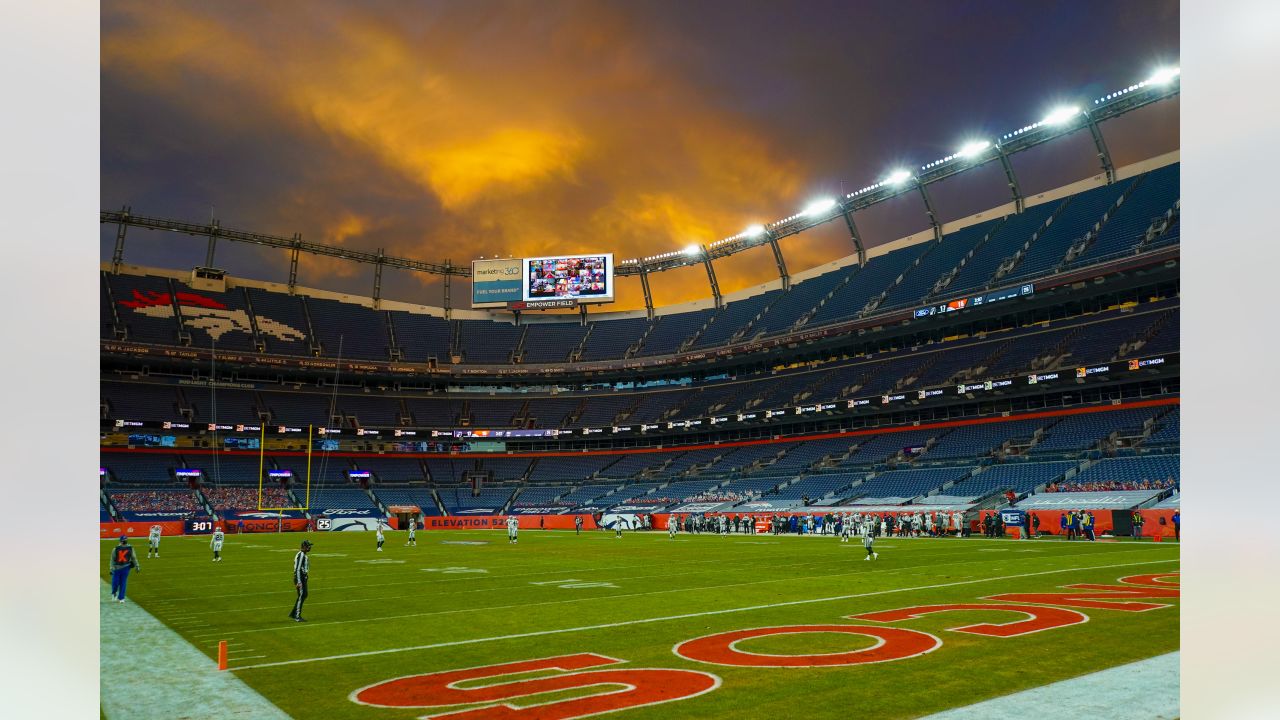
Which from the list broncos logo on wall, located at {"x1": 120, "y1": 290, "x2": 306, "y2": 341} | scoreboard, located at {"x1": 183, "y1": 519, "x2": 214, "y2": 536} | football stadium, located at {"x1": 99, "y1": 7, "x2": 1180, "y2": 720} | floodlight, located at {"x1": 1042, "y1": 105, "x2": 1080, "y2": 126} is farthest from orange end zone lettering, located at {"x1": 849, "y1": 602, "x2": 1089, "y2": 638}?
broncos logo on wall, located at {"x1": 120, "y1": 290, "x2": 306, "y2": 341}

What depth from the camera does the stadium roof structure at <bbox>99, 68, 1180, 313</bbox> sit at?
5150cm

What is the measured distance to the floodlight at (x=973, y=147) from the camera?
55.9 m

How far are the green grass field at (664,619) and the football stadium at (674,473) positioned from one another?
0.38 ft

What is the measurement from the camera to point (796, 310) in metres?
73.5

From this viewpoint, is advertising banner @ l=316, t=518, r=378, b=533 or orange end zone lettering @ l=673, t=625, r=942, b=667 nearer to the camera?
orange end zone lettering @ l=673, t=625, r=942, b=667

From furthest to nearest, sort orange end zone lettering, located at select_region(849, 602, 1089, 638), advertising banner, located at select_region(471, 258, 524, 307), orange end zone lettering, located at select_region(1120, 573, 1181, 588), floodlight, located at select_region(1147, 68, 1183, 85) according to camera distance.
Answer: advertising banner, located at select_region(471, 258, 524, 307)
floodlight, located at select_region(1147, 68, 1183, 85)
orange end zone lettering, located at select_region(1120, 573, 1181, 588)
orange end zone lettering, located at select_region(849, 602, 1089, 638)

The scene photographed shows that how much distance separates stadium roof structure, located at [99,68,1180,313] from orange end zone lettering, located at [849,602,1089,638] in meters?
45.1

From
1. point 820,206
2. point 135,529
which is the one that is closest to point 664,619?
point 135,529

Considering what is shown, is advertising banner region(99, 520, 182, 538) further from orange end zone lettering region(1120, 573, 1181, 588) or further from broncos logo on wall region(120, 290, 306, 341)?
orange end zone lettering region(1120, 573, 1181, 588)

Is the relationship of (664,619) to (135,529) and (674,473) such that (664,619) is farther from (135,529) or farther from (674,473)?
(674,473)

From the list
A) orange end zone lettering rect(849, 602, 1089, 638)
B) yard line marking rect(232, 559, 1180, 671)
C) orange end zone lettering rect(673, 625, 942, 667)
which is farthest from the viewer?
orange end zone lettering rect(849, 602, 1089, 638)
